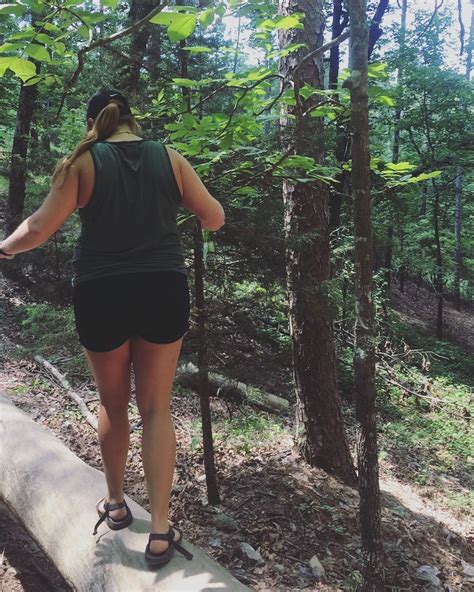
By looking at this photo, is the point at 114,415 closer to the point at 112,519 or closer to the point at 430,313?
the point at 112,519

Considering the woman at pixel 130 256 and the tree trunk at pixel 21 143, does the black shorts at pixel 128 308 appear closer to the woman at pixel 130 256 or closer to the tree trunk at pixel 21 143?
the woman at pixel 130 256

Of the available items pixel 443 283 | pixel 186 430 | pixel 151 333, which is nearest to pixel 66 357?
pixel 186 430

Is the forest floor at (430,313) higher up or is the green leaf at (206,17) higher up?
the green leaf at (206,17)

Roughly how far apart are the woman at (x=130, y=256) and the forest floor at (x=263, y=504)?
150 centimetres

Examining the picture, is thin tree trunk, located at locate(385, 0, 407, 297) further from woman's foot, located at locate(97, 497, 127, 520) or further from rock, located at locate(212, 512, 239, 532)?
woman's foot, located at locate(97, 497, 127, 520)

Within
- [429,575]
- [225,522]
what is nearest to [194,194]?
[225,522]

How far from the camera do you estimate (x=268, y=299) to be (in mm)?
4059

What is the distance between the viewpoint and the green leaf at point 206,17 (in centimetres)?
209

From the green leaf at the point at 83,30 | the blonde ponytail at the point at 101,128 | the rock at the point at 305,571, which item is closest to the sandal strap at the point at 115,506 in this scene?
the blonde ponytail at the point at 101,128

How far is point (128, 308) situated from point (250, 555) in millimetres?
2491

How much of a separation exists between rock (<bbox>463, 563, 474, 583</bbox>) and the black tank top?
3.98 m

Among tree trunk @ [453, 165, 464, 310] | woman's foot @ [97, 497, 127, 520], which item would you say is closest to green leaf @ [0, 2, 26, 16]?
woman's foot @ [97, 497, 127, 520]

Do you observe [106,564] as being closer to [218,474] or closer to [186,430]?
[218,474]

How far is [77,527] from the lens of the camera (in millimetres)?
2359
